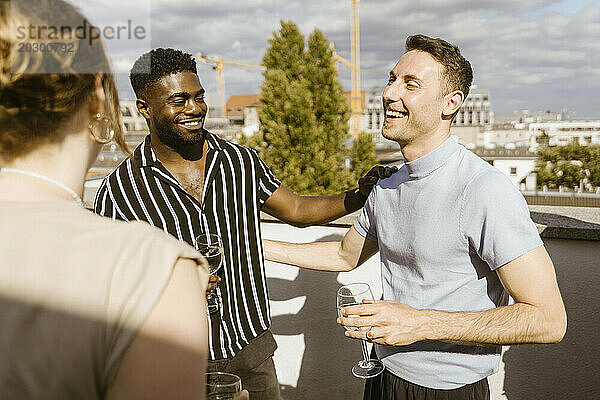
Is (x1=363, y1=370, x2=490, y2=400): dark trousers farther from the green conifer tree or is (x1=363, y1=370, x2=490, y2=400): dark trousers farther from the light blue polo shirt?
the green conifer tree

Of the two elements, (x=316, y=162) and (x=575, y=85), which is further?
(x=575, y=85)

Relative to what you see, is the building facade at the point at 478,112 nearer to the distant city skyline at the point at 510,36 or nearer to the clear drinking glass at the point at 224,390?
the distant city skyline at the point at 510,36

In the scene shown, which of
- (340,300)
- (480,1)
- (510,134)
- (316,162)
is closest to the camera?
(340,300)

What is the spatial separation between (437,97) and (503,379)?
1659mm

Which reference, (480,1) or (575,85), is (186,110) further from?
(575,85)

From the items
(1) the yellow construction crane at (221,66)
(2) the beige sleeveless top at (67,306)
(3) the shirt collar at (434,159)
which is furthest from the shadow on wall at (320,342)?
(1) the yellow construction crane at (221,66)

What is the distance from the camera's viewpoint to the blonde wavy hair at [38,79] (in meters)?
0.76

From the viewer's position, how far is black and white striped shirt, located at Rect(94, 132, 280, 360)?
211 cm

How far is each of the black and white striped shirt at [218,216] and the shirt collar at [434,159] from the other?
77 centimetres

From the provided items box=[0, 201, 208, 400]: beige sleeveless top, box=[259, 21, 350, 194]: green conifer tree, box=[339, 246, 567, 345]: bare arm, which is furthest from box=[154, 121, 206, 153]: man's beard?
box=[259, 21, 350, 194]: green conifer tree

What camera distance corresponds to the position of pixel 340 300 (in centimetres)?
165

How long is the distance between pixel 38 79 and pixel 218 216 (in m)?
1.40

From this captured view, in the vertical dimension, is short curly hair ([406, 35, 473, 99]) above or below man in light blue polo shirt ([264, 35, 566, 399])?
above

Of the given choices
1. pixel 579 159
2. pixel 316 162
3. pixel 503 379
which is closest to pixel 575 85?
pixel 579 159
